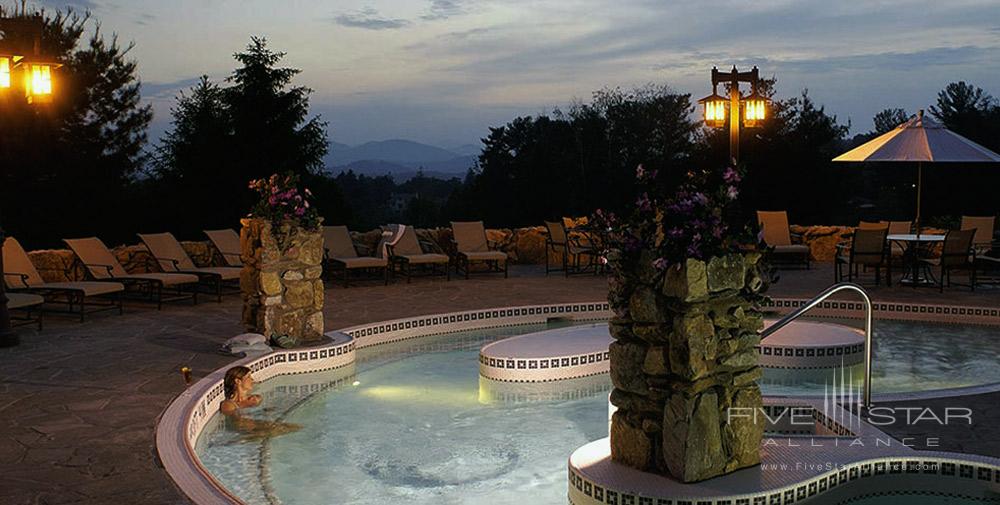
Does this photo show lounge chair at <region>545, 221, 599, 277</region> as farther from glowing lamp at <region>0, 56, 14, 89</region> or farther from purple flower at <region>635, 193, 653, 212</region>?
purple flower at <region>635, 193, 653, 212</region>

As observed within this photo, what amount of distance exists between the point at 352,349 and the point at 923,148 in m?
7.41

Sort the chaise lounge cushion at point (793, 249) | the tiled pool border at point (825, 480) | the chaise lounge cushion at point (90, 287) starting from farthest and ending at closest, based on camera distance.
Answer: the chaise lounge cushion at point (793, 249), the chaise lounge cushion at point (90, 287), the tiled pool border at point (825, 480)

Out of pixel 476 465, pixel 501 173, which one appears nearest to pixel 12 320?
pixel 476 465

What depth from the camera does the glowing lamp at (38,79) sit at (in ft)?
26.0

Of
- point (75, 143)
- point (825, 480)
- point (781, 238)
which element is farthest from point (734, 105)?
point (75, 143)

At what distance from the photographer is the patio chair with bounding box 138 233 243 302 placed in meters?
11.1

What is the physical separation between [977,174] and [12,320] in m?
24.6

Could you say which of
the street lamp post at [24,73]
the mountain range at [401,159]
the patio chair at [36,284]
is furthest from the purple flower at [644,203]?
the mountain range at [401,159]

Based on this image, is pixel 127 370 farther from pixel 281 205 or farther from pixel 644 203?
pixel 644 203

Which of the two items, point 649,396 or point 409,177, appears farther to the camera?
point 409,177

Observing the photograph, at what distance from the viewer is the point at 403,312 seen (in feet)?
34.0

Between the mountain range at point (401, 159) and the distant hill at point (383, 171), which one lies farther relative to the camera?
the distant hill at point (383, 171)

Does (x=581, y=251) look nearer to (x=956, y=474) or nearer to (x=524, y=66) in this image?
(x=956, y=474)

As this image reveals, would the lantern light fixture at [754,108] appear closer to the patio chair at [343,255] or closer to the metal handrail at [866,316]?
the patio chair at [343,255]
